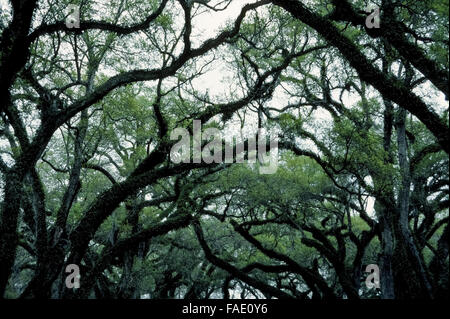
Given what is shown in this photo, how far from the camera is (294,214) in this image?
10258 mm

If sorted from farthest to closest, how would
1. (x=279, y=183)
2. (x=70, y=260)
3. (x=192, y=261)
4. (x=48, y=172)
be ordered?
1. (x=192, y=261)
2. (x=48, y=172)
3. (x=279, y=183)
4. (x=70, y=260)

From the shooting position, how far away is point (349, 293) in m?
8.24

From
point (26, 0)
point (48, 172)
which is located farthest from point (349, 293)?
point (48, 172)

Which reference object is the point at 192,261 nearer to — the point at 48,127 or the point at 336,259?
the point at 336,259

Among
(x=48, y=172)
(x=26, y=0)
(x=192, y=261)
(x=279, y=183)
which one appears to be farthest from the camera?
(x=192, y=261)

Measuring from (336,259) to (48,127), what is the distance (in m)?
7.63

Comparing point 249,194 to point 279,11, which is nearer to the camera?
point 279,11

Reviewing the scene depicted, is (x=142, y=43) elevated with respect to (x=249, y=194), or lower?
elevated

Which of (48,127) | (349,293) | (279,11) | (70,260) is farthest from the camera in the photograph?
(349,293)

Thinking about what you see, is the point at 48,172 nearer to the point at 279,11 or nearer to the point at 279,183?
the point at 279,183
